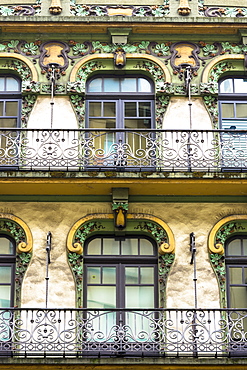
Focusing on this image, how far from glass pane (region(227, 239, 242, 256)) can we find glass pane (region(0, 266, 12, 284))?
4.91 metres

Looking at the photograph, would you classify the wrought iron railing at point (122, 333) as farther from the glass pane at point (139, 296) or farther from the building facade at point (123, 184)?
the glass pane at point (139, 296)

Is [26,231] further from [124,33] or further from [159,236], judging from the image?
[124,33]

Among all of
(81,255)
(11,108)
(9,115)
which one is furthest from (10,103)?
(81,255)

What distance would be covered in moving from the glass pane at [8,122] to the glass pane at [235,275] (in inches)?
242

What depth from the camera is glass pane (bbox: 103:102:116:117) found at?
78.2 ft

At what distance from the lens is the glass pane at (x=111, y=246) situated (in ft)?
73.8

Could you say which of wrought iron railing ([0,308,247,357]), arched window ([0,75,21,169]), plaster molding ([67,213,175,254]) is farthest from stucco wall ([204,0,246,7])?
wrought iron railing ([0,308,247,357])

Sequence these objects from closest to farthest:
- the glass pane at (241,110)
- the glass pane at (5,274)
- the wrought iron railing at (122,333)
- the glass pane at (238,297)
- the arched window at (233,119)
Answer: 1. the wrought iron railing at (122,333)
2. the glass pane at (238,297)
3. the glass pane at (5,274)
4. the arched window at (233,119)
5. the glass pane at (241,110)

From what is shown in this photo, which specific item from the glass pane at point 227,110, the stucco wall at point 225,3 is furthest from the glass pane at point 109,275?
the stucco wall at point 225,3

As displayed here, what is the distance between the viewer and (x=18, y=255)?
870 inches

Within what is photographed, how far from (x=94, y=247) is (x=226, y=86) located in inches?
204

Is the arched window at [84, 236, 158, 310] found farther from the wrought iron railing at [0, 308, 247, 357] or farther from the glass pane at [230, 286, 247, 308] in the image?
the glass pane at [230, 286, 247, 308]

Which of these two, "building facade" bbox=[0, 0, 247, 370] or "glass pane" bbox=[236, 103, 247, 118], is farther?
"glass pane" bbox=[236, 103, 247, 118]

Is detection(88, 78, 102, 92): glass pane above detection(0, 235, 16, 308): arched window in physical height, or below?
above
